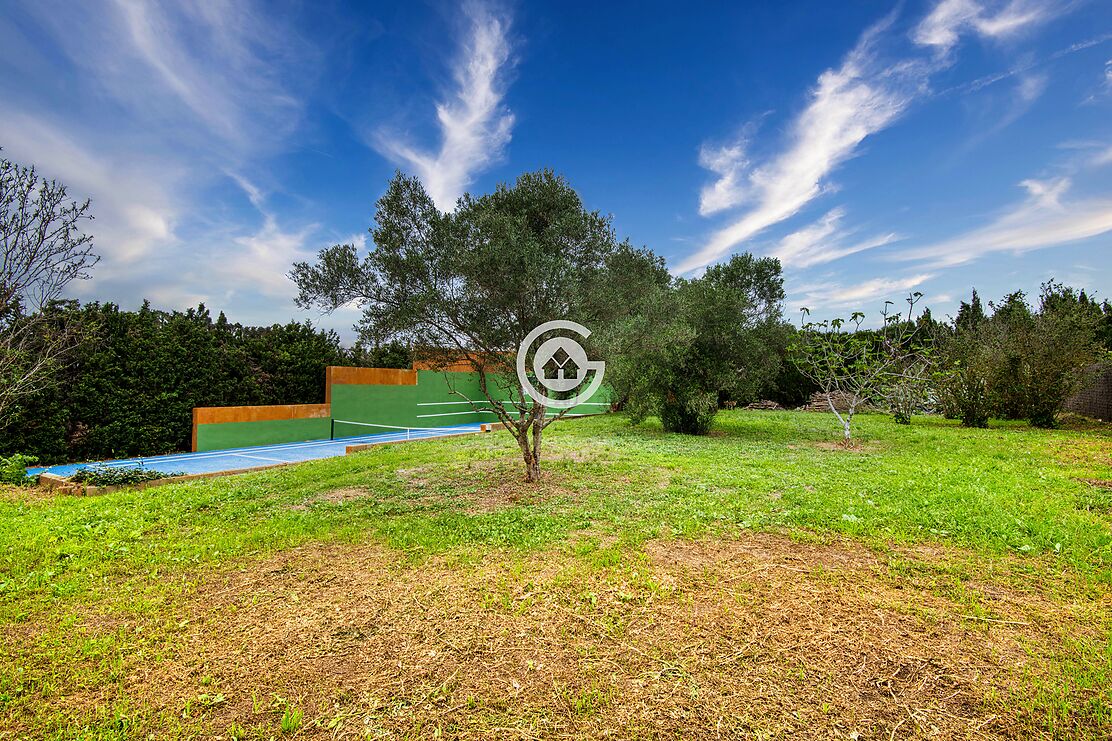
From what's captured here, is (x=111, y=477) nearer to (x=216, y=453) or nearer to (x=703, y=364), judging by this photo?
(x=216, y=453)

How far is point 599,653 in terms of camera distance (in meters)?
2.56

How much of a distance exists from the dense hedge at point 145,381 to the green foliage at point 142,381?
19 mm

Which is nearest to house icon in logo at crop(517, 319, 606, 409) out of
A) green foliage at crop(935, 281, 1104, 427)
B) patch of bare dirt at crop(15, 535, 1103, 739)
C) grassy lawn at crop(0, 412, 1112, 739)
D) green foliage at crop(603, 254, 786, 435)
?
grassy lawn at crop(0, 412, 1112, 739)

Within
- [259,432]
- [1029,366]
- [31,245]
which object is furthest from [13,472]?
[1029,366]

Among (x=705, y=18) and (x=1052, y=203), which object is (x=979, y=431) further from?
(x=705, y=18)

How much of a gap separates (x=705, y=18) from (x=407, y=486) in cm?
1035

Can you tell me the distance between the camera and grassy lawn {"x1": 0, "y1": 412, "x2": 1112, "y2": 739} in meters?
2.11

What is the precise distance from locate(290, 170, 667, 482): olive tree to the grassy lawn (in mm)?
2285

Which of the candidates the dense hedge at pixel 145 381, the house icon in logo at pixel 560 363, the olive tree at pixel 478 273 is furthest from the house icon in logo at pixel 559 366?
the dense hedge at pixel 145 381

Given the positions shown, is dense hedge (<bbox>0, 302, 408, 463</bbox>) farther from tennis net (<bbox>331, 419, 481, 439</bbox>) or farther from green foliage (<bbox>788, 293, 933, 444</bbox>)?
green foliage (<bbox>788, 293, 933, 444</bbox>)

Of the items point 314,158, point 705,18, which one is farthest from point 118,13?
point 705,18

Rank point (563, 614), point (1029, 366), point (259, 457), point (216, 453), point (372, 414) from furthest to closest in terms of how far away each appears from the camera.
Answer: point (372, 414) < point (1029, 366) < point (216, 453) < point (259, 457) < point (563, 614)

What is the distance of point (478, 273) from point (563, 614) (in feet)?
13.7

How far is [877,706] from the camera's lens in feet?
7.09
